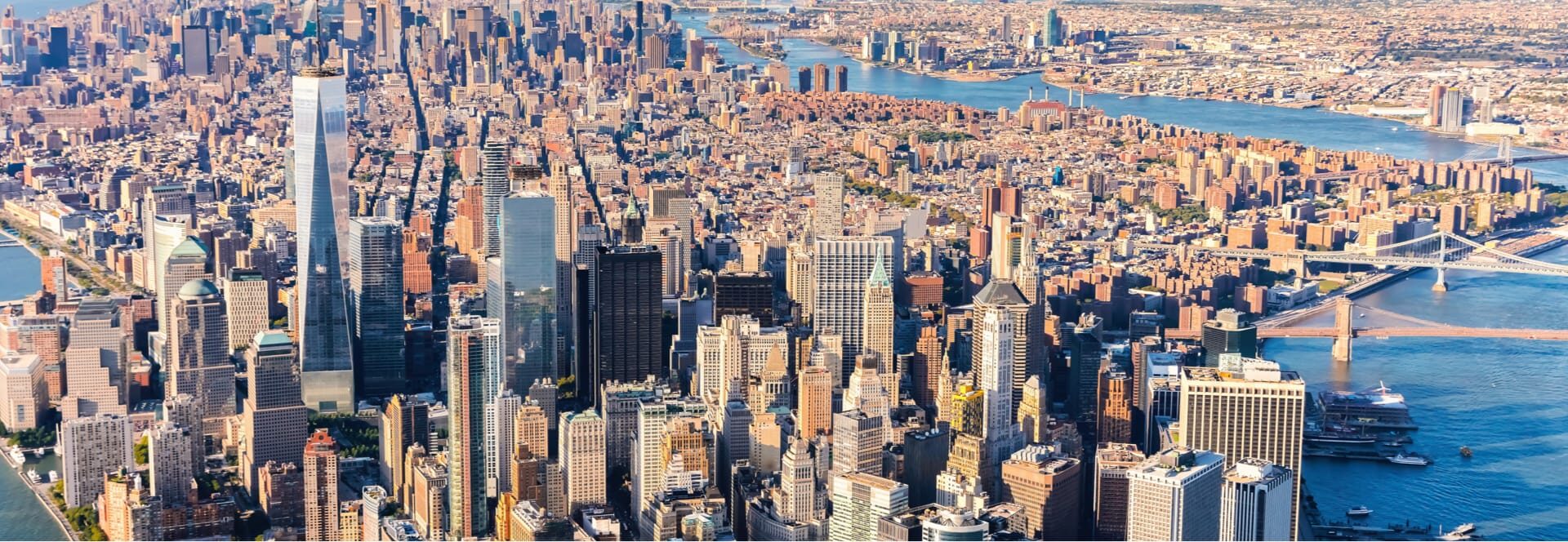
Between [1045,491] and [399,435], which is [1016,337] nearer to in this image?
[1045,491]

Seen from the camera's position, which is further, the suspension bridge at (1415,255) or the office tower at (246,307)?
the suspension bridge at (1415,255)

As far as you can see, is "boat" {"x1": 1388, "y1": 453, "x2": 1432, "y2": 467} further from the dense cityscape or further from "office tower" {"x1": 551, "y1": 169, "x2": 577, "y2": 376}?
"office tower" {"x1": 551, "y1": 169, "x2": 577, "y2": 376}

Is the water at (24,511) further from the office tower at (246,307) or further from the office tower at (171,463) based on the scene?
the office tower at (246,307)

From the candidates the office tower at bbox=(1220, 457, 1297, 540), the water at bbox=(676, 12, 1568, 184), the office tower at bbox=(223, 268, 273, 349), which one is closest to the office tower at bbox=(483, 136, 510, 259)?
the office tower at bbox=(223, 268, 273, 349)

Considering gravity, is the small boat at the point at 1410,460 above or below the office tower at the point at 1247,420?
below

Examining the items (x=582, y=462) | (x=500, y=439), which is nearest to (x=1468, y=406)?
(x=582, y=462)

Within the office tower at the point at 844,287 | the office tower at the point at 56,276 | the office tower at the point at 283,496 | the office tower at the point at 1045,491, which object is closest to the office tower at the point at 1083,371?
the office tower at the point at 844,287
